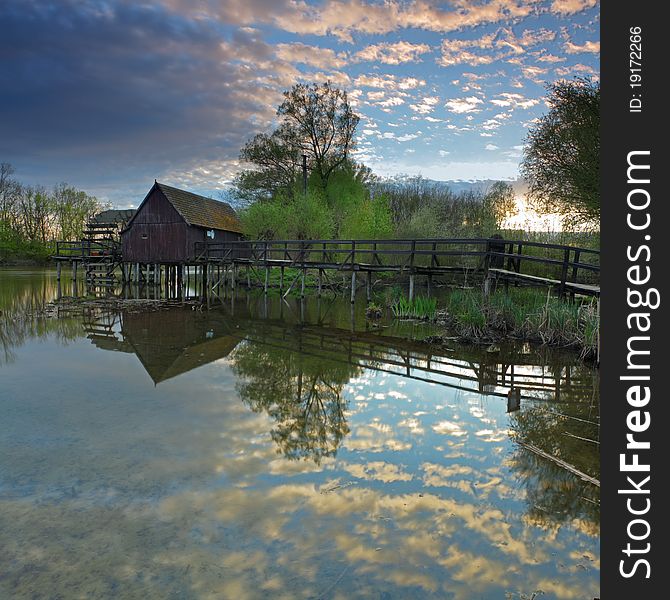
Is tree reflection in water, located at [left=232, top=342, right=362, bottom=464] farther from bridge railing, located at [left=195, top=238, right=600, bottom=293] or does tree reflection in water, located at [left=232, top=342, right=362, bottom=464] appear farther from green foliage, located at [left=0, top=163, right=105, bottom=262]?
green foliage, located at [left=0, top=163, right=105, bottom=262]

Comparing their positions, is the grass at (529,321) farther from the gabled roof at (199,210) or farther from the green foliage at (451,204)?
the gabled roof at (199,210)

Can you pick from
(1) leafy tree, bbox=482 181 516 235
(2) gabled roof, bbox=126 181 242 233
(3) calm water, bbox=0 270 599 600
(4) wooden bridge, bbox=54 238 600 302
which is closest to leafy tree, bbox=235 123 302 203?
(2) gabled roof, bbox=126 181 242 233

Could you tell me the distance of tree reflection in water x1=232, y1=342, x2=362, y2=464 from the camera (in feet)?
17.4

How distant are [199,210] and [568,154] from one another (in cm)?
2287

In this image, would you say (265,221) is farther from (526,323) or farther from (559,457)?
(559,457)

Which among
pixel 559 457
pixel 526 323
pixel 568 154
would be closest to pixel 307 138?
pixel 568 154

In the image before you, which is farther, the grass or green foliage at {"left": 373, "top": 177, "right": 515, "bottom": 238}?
green foliage at {"left": 373, "top": 177, "right": 515, "bottom": 238}

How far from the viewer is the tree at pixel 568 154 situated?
56.5ft

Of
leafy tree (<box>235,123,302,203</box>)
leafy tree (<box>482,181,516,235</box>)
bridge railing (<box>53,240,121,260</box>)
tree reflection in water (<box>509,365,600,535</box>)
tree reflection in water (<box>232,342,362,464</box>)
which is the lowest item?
tree reflection in water (<box>509,365,600,535</box>)

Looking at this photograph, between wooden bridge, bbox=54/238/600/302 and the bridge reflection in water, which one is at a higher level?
wooden bridge, bbox=54/238/600/302

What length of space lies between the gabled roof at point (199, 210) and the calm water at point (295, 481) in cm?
2132

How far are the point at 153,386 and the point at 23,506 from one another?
150 inches

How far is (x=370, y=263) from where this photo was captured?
2577cm

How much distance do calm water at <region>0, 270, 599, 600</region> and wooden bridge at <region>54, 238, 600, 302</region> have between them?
660 cm
